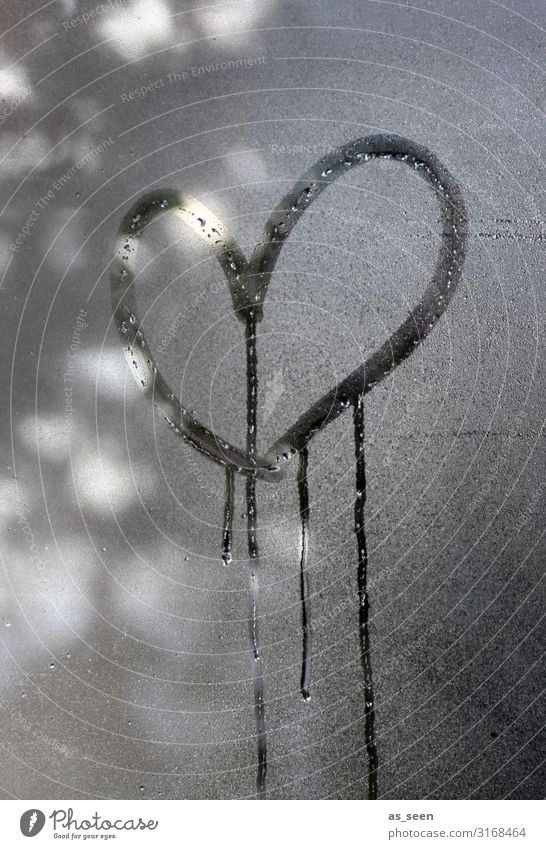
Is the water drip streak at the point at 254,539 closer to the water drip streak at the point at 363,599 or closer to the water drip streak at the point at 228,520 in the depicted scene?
the water drip streak at the point at 228,520

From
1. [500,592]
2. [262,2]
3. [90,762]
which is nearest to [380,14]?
[262,2]

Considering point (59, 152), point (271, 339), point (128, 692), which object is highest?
point (59, 152)

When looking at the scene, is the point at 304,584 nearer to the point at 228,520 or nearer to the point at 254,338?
the point at 228,520

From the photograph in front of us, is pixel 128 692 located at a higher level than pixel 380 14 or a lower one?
lower

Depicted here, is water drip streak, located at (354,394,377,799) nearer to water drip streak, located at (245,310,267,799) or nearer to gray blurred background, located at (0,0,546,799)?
gray blurred background, located at (0,0,546,799)

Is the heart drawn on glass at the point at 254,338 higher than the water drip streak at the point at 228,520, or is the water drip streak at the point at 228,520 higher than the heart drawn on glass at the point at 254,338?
the heart drawn on glass at the point at 254,338

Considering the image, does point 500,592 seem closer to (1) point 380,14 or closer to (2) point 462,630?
(2) point 462,630

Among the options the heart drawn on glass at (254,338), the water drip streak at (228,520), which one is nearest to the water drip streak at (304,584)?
the heart drawn on glass at (254,338)
